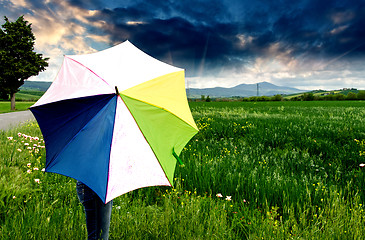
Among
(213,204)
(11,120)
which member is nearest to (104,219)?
(213,204)

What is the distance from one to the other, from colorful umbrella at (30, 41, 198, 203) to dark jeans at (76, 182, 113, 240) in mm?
281

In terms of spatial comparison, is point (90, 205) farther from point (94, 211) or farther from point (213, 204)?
point (213, 204)

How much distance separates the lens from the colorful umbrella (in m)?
1.54

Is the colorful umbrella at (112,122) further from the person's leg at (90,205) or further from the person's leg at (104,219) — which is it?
the person's leg at (104,219)

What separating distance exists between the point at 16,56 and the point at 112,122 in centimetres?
4207

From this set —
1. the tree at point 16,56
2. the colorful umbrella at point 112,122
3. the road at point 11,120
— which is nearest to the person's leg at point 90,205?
the colorful umbrella at point 112,122

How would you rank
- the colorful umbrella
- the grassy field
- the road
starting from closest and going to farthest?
the colorful umbrella < the grassy field < the road

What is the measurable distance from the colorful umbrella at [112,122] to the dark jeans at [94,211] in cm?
28

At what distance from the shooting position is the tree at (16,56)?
32281 millimetres

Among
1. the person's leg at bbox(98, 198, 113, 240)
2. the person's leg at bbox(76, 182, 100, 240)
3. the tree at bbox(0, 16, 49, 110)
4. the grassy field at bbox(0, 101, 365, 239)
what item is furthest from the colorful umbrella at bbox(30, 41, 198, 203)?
the tree at bbox(0, 16, 49, 110)

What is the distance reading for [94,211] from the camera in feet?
6.09

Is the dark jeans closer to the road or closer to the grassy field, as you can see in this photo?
the grassy field

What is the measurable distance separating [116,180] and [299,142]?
22.3 ft

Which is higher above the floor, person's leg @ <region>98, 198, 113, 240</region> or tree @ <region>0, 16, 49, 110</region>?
tree @ <region>0, 16, 49, 110</region>
